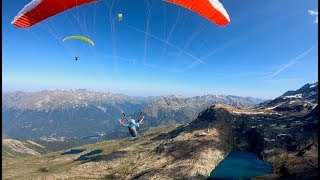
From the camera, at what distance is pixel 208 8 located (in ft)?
96.6

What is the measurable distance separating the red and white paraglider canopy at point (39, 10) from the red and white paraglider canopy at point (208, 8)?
9.64 meters

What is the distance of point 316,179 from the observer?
128m

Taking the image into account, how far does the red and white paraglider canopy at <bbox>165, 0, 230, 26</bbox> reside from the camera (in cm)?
Answer: 2873

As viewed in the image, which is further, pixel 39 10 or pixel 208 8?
pixel 39 10

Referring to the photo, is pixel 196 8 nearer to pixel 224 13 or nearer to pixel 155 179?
pixel 224 13

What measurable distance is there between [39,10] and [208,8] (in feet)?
53.5

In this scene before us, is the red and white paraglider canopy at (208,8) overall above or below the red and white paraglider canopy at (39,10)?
above

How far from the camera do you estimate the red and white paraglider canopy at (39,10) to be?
28.7 meters

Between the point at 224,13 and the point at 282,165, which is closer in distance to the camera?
the point at 224,13

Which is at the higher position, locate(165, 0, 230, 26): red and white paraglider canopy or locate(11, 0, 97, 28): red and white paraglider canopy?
locate(165, 0, 230, 26): red and white paraglider canopy

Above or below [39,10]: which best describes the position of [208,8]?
above

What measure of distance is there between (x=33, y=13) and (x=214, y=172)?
600ft

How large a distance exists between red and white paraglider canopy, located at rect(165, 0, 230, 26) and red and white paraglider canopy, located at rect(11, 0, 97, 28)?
9.64 m

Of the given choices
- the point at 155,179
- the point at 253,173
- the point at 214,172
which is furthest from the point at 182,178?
the point at 253,173
